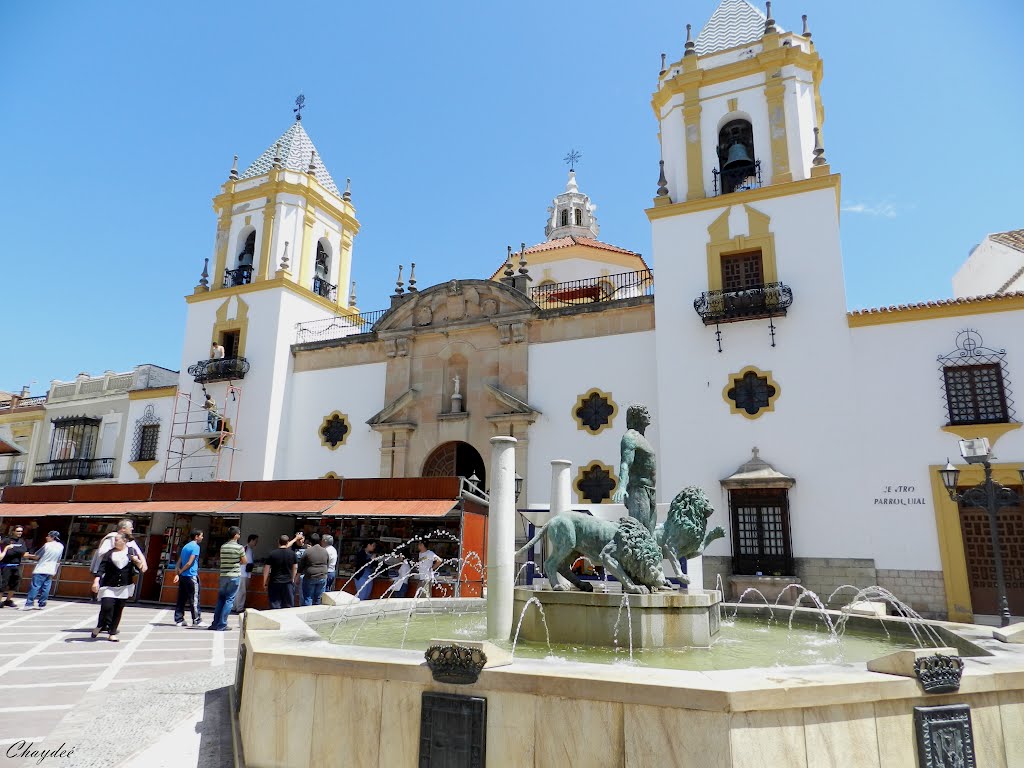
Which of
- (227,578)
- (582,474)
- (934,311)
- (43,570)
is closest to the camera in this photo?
(227,578)

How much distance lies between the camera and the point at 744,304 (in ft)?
48.8

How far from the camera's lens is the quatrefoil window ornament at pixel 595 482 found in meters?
15.9

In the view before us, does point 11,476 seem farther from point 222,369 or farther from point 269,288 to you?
point 269,288

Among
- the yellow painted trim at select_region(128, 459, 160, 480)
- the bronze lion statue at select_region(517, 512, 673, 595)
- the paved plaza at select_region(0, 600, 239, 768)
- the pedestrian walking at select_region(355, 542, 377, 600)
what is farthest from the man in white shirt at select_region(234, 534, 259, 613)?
the yellow painted trim at select_region(128, 459, 160, 480)

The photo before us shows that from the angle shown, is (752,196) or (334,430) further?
(334,430)

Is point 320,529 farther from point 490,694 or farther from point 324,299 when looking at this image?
point 490,694

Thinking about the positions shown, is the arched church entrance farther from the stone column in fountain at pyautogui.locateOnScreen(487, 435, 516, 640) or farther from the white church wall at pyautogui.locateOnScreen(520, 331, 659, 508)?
the stone column in fountain at pyautogui.locateOnScreen(487, 435, 516, 640)

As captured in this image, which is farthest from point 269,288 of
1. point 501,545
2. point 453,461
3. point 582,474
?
point 501,545

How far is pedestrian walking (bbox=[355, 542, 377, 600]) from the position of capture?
12.8 meters

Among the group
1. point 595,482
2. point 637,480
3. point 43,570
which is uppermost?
point 595,482

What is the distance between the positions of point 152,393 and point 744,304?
63.6 ft

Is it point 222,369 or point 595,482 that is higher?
point 222,369

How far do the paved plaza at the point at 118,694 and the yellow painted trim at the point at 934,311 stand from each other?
13381mm

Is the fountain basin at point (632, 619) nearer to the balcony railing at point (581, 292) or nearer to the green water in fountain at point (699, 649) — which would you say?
the green water in fountain at point (699, 649)
